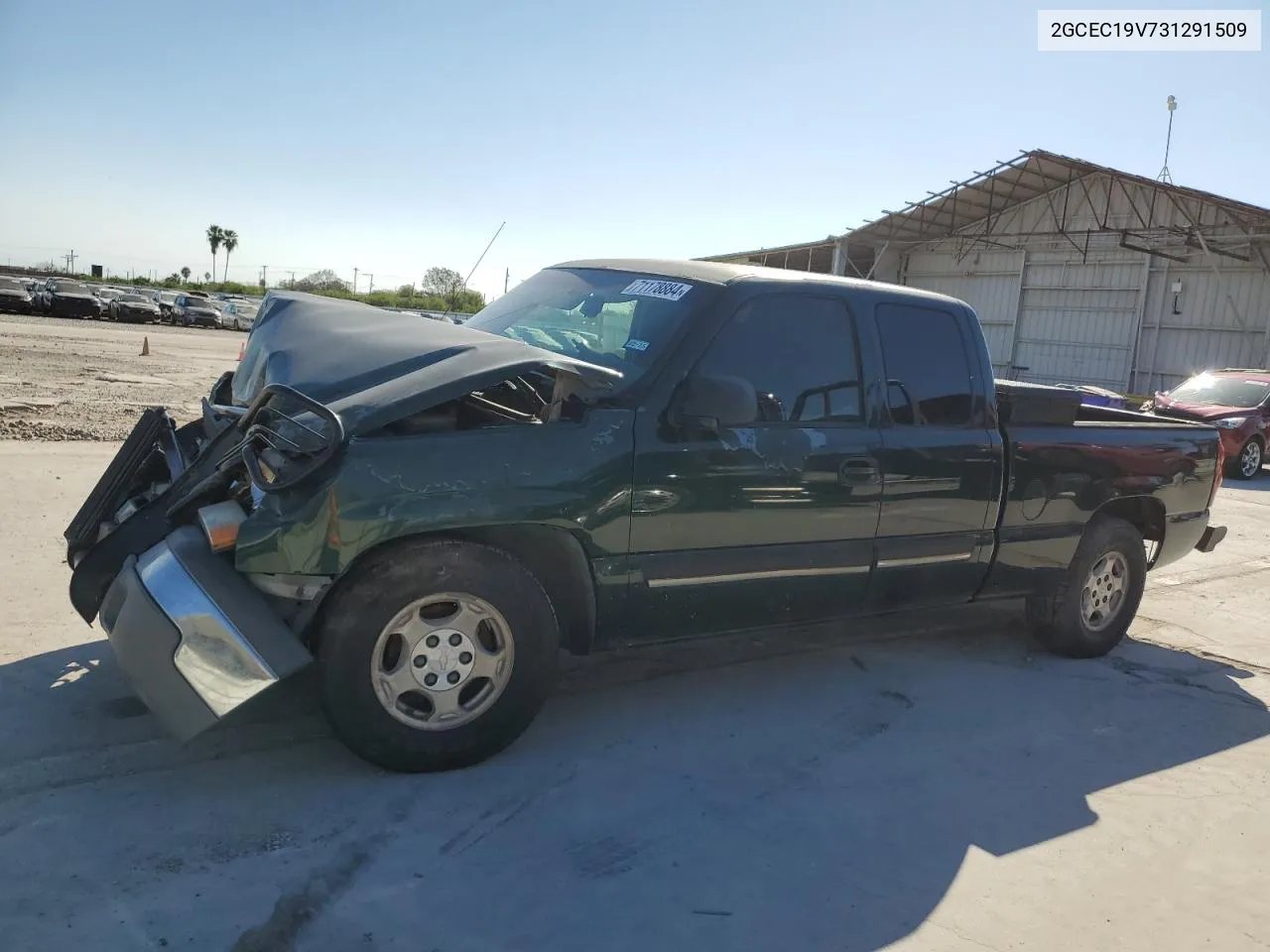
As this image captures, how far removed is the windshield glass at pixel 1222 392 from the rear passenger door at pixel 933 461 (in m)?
14.0

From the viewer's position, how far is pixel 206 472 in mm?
3738

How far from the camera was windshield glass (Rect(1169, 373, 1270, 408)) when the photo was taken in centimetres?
1616

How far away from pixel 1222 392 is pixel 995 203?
1676 centimetres

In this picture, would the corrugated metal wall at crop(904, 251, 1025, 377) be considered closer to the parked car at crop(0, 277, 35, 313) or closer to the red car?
the red car


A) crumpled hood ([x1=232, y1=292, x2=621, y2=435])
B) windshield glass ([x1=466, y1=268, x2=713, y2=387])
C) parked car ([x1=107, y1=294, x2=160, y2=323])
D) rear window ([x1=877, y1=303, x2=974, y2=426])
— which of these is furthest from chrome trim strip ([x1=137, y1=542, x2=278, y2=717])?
parked car ([x1=107, y1=294, x2=160, y2=323])

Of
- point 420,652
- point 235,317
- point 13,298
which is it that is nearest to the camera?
point 420,652

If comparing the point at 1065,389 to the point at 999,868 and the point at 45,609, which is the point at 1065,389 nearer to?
the point at 999,868

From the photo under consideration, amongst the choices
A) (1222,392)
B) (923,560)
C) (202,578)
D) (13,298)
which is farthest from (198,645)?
(13,298)

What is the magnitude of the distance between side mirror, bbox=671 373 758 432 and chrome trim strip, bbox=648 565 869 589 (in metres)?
0.62

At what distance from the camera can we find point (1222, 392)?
654 inches

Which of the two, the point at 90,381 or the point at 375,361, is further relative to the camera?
the point at 90,381

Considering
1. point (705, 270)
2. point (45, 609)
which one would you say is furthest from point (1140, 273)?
point (45, 609)

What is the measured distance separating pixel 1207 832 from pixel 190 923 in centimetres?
359

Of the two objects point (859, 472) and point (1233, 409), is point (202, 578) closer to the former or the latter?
point (859, 472)
